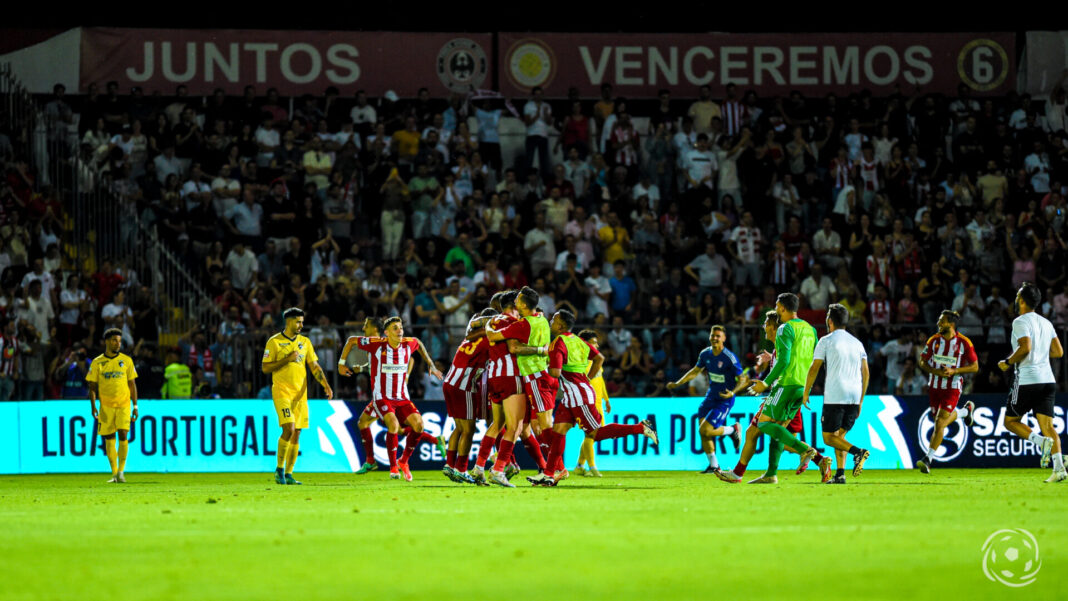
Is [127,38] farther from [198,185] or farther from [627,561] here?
[627,561]

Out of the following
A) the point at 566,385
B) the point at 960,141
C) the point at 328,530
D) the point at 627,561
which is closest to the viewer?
the point at 627,561

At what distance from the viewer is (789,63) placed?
32906 mm

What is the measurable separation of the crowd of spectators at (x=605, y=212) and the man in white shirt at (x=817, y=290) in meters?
0.04

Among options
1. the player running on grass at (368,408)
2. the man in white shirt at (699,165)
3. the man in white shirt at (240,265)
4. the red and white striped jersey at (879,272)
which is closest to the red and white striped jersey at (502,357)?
the player running on grass at (368,408)

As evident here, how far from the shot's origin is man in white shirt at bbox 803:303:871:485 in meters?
17.9

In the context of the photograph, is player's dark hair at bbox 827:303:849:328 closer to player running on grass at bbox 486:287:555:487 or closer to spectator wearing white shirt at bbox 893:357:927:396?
player running on grass at bbox 486:287:555:487

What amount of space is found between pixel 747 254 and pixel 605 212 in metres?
2.76

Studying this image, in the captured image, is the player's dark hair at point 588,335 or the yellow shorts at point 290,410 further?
the player's dark hair at point 588,335

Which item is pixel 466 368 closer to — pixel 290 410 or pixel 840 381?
pixel 290 410

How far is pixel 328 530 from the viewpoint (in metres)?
11.7

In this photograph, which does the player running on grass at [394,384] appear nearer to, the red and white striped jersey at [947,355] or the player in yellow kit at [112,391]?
the player in yellow kit at [112,391]

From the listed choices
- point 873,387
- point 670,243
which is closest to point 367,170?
point 670,243

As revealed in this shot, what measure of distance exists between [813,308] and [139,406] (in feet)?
→ 38.5

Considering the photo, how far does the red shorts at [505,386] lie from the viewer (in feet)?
56.9
